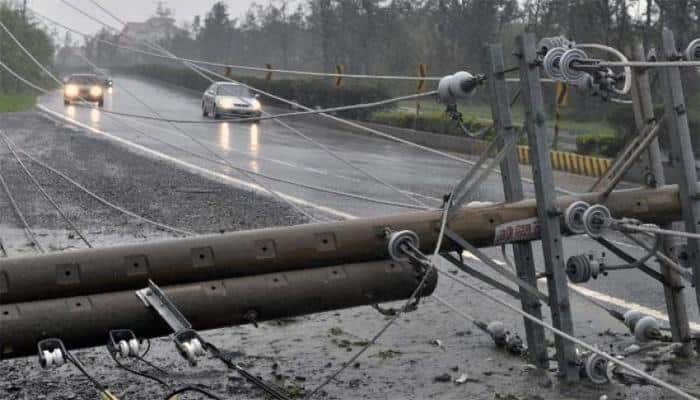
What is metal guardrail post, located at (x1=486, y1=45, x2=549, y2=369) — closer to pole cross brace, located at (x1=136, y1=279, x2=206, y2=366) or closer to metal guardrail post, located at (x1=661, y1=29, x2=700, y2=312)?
metal guardrail post, located at (x1=661, y1=29, x2=700, y2=312)

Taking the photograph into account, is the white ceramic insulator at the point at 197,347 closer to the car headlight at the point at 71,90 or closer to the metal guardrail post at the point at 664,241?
the metal guardrail post at the point at 664,241

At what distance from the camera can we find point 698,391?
661cm

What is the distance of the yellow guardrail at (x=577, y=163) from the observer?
2564 centimetres

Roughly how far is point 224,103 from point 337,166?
15994mm

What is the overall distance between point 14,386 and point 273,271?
180 centimetres

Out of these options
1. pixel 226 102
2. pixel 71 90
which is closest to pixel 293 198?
pixel 226 102

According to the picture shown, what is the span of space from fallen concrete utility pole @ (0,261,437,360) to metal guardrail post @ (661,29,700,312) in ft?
6.17

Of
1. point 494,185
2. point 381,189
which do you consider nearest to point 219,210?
point 381,189

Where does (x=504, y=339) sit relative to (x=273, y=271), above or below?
below

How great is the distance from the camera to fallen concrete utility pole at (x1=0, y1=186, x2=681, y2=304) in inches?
225

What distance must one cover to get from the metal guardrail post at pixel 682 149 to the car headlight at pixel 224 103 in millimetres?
31791

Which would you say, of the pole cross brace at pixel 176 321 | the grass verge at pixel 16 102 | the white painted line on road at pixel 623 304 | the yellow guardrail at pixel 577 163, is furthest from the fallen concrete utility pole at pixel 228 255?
the grass verge at pixel 16 102

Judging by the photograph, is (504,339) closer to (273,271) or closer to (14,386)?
(273,271)

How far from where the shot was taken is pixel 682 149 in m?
7.19
